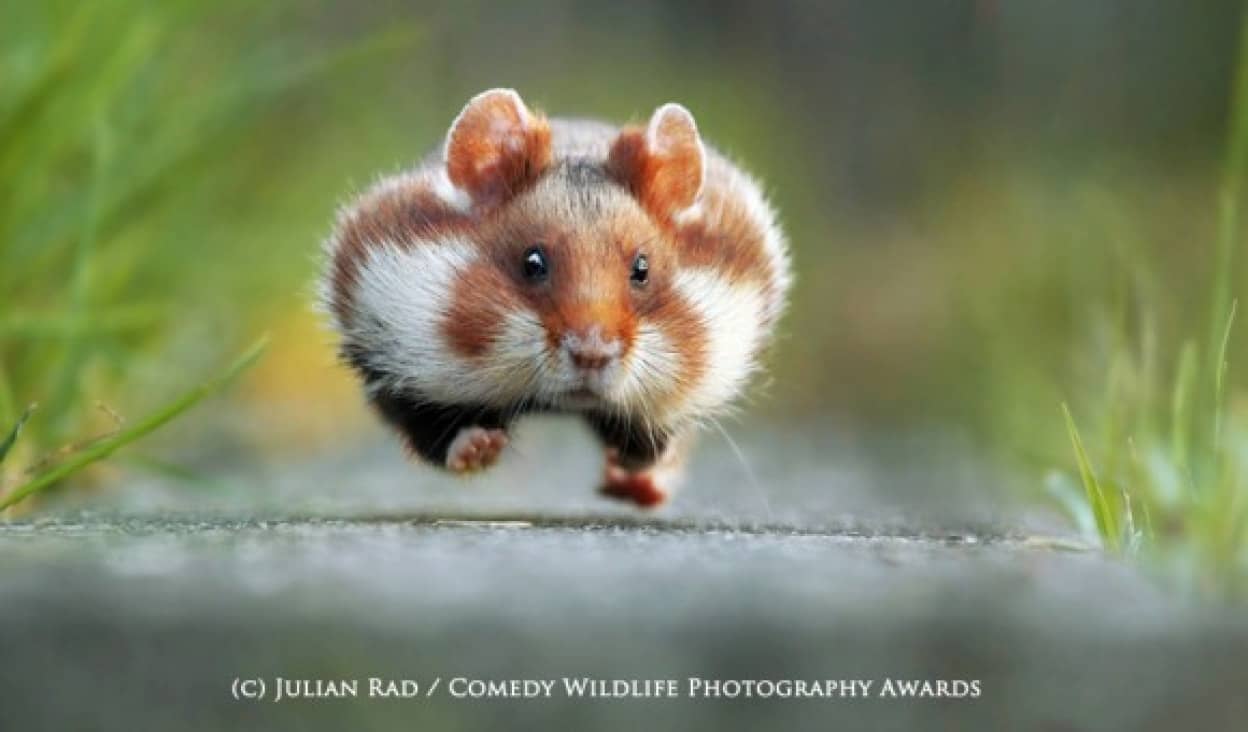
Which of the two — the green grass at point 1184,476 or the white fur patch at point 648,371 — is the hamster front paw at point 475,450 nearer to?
the white fur patch at point 648,371

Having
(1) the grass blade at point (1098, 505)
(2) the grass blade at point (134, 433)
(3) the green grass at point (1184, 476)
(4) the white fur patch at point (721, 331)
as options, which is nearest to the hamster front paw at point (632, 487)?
(4) the white fur patch at point (721, 331)

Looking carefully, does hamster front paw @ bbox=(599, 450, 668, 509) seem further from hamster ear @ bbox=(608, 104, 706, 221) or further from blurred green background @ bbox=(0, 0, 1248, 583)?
blurred green background @ bbox=(0, 0, 1248, 583)

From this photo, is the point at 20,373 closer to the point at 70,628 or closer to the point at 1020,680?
the point at 70,628

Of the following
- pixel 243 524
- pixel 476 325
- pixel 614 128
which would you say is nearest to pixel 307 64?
pixel 614 128

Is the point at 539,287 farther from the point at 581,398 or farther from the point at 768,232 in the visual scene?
the point at 768,232

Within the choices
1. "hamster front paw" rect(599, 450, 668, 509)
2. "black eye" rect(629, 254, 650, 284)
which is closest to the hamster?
"black eye" rect(629, 254, 650, 284)

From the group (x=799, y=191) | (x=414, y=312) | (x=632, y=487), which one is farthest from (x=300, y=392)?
(x=414, y=312)
